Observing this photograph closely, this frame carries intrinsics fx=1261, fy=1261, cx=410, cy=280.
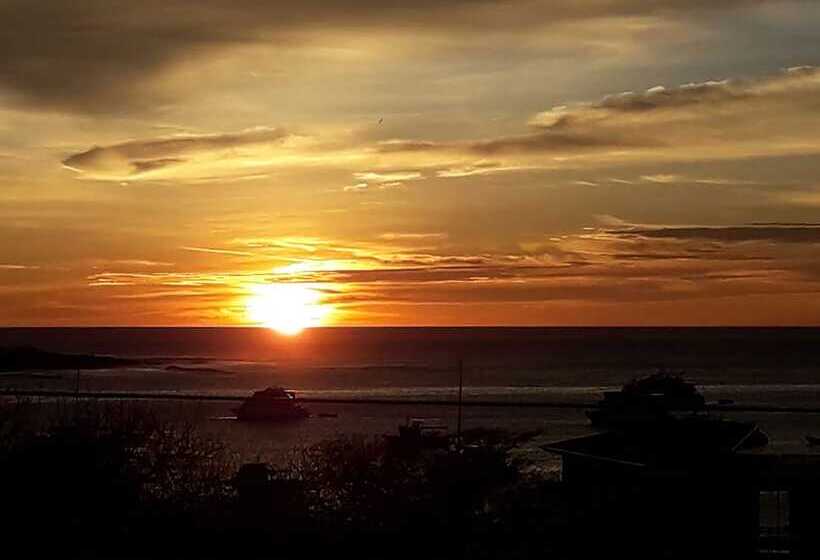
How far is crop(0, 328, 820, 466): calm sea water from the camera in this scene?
221ft

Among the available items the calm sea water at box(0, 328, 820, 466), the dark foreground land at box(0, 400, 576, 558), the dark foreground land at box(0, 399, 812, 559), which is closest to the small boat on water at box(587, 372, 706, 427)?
the calm sea water at box(0, 328, 820, 466)

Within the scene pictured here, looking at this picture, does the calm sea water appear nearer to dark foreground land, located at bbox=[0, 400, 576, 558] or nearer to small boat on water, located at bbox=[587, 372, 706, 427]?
small boat on water, located at bbox=[587, 372, 706, 427]

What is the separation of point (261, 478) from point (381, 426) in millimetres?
51570

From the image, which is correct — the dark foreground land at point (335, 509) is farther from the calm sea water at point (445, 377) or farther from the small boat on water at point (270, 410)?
the small boat on water at point (270, 410)

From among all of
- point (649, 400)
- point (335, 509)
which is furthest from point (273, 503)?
point (649, 400)

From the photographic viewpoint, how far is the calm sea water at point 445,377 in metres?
67.5

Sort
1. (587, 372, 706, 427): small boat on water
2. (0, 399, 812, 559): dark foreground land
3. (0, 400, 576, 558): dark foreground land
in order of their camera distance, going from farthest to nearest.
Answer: (587, 372, 706, 427): small boat on water, (0, 400, 576, 558): dark foreground land, (0, 399, 812, 559): dark foreground land

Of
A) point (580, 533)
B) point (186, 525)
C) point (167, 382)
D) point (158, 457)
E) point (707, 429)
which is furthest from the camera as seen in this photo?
point (167, 382)

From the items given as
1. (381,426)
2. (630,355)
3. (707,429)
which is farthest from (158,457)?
(630,355)

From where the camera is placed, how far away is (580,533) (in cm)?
1448

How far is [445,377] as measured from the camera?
11469 centimetres

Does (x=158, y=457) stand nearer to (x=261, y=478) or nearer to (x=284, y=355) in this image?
(x=261, y=478)

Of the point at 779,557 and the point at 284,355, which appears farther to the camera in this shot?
the point at 284,355

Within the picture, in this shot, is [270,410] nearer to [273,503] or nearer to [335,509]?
[335,509]
